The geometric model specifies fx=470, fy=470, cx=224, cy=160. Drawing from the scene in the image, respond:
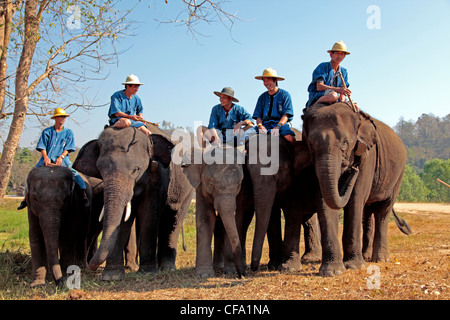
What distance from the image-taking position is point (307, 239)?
9258mm

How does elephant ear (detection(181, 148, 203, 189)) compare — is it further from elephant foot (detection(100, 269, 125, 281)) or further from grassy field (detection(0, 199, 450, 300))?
elephant foot (detection(100, 269, 125, 281))

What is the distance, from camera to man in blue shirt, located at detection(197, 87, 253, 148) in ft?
24.2

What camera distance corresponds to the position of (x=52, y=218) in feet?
21.1

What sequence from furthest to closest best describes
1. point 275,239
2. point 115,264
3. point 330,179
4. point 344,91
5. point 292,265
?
point 275,239 → point 292,265 → point 115,264 → point 344,91 → point 330,179

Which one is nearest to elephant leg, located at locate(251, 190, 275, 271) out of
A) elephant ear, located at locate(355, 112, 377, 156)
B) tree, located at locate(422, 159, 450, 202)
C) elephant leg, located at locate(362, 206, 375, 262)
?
elephant ear, located at locate(355, 112, 377, 156)

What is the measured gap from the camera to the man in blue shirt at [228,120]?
291 inches

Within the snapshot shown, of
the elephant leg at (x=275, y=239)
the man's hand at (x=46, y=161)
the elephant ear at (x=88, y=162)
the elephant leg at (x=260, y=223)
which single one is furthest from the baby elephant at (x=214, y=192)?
the man's hand at (x=46, y=161)

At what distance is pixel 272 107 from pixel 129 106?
2.34 m

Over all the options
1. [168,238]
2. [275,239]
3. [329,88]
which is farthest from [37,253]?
[329,88]

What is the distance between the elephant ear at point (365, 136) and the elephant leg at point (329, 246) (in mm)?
930

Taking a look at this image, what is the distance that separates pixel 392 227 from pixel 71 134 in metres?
11.8

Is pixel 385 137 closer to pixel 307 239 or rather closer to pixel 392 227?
pixel 307 239

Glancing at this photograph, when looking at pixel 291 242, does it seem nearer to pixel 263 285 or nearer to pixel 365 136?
pixel 263 285

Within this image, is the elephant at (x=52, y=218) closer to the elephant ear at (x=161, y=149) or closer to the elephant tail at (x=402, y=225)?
the elephant ear at (x=161, y=149)
